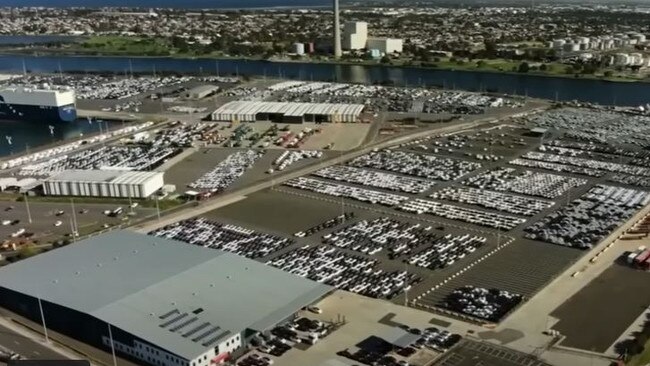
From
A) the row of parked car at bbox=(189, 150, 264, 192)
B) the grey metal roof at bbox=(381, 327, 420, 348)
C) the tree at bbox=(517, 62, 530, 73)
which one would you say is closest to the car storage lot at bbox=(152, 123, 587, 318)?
the row of parked car at bbox=(189, 150, 264, 192)

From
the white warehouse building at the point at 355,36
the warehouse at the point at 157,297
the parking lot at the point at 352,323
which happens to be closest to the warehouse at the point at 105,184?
the warehouse at the point at 157,297

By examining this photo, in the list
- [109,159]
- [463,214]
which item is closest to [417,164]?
[463,214]

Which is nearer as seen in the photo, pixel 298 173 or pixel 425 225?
pixel 425 225

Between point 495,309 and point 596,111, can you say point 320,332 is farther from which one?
point 596,111

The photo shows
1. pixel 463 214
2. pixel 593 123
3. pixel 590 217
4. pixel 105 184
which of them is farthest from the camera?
pixel 593 123

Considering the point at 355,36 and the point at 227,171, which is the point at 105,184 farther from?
the point at 355,36

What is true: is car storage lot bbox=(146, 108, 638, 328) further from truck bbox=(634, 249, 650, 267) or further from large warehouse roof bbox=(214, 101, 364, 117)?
large warehouse roof bbox=(214, 101, 364, 117)

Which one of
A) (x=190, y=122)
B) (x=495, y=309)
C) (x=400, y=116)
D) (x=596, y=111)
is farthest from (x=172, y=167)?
(x=596, y=111)
